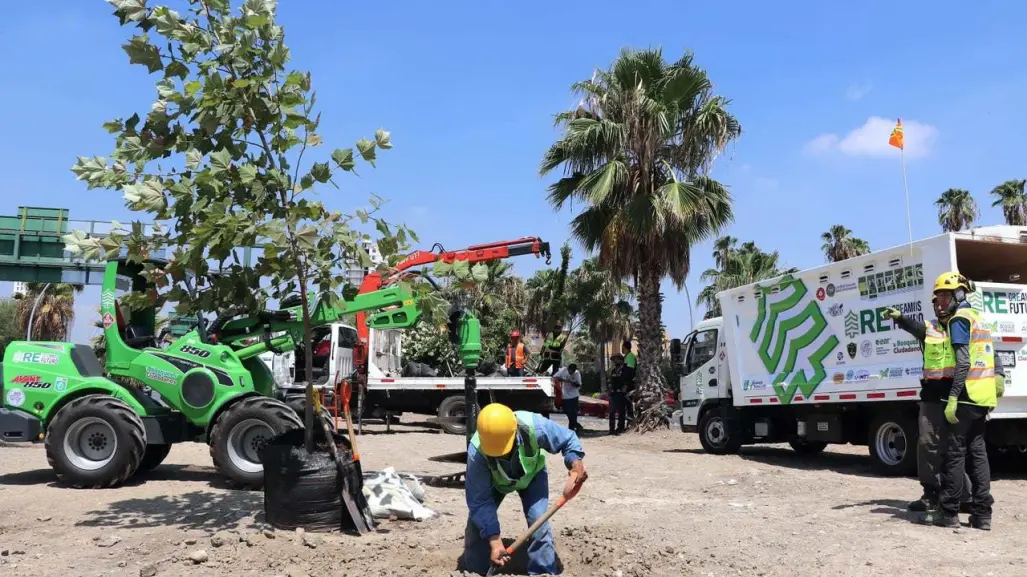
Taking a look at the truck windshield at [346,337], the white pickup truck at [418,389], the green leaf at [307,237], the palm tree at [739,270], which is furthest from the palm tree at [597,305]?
the green leaf at [307,237]

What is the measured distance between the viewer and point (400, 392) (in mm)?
17562

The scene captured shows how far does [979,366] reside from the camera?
22.5 feet

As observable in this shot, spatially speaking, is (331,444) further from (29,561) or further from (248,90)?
(248,90)

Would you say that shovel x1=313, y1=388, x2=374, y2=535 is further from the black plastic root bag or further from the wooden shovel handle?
the wooden shovel handle

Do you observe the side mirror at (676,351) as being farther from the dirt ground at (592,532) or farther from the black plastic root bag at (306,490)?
the black plastic root bag at (306,490)

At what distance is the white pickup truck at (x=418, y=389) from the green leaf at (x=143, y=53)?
1061 centimetres

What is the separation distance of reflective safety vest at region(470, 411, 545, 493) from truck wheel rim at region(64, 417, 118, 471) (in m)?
5.47

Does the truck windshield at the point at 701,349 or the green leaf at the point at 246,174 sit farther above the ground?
the green leaf at the point at 246,174

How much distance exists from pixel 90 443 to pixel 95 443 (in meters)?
0.06

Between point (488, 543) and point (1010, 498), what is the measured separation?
650 centimetres

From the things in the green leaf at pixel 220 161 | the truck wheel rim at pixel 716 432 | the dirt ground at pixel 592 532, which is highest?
the green leaf at pixel 220 161

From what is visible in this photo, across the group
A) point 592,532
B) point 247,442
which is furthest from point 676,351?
point 592,532

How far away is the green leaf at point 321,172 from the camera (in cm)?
621

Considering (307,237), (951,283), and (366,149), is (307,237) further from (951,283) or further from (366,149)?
(951,283)
